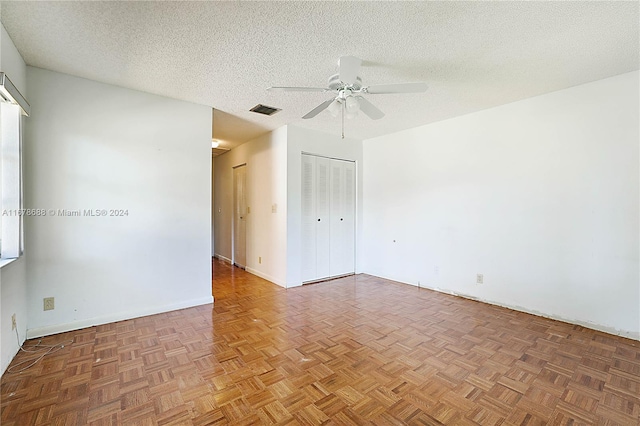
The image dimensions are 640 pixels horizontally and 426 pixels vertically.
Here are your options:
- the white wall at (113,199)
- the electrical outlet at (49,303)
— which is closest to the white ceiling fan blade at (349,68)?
the white wall at (113,199)

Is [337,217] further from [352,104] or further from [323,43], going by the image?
[323,43]

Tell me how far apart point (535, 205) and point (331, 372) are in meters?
2.79

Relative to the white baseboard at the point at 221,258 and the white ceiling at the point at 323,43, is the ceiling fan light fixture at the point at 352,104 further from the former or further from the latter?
the white baseboard at the point at 221,258

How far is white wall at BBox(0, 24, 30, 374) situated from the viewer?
196 cm

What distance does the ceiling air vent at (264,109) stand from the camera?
3391 mm

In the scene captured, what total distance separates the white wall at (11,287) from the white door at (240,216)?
3087mm

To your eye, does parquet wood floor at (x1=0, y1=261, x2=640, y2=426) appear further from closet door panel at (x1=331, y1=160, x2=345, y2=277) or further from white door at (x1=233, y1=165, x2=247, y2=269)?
white door at (x1=233, y1=165, x2=247, y2=269)

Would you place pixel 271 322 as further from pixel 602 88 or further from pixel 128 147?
pixel 602 88

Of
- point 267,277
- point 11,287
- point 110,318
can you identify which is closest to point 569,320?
point 267,277

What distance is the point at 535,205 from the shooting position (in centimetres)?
309

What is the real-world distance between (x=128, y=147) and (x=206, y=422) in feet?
8.66

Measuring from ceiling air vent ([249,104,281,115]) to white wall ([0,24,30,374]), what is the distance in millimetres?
1978

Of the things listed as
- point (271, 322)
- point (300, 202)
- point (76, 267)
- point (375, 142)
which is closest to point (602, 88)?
point (375, 142)

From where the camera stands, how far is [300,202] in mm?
4277
